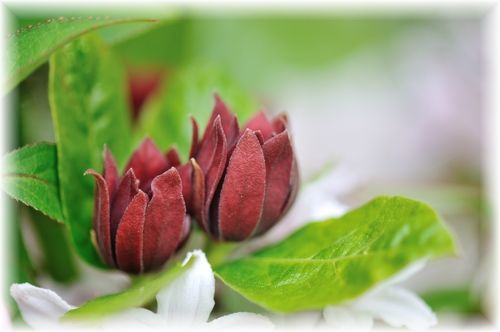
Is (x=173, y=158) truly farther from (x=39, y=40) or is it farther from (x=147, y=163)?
(x=39, y=40)

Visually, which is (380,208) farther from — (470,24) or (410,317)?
(470,24)

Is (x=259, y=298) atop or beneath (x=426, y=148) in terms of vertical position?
beneath

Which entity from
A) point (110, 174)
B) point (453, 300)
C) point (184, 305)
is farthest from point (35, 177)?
point (453, 300)

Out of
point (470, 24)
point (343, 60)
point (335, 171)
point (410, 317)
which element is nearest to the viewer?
point (410, 317)

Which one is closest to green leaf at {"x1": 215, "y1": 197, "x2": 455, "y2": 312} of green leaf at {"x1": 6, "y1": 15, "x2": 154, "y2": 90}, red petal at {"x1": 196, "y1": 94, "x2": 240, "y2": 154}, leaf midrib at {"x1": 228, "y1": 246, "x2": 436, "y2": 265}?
leaf midrib at {"x1": 228, "y1": 246, "x2": 436, "y2": 265}

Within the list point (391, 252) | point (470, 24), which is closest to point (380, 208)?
point (391, 252)

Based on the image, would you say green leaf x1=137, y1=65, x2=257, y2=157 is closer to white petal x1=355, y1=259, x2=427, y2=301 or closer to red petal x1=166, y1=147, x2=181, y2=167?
red petal x1=166, y1=147, x2=181, y2=167
